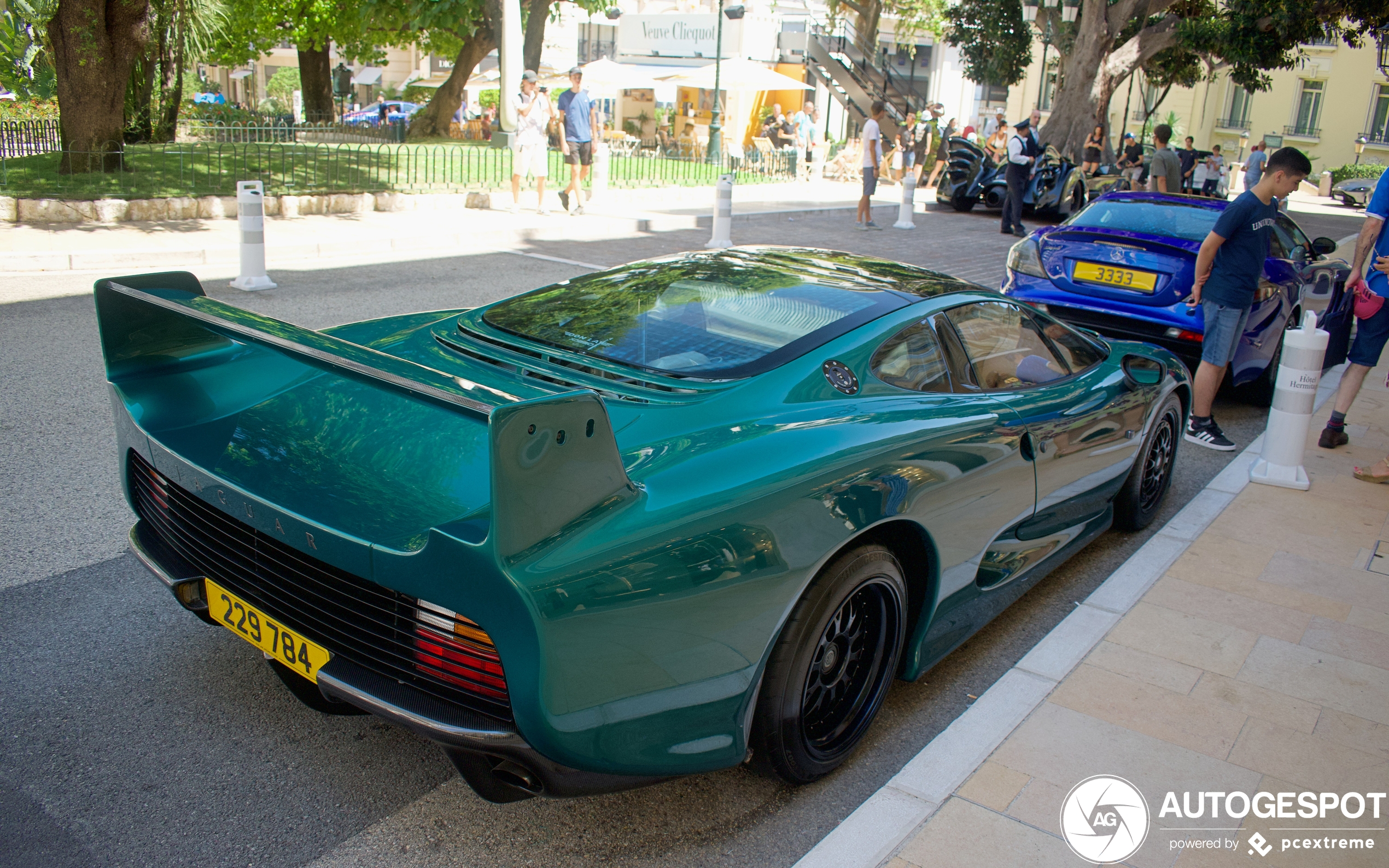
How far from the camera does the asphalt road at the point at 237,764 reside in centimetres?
249

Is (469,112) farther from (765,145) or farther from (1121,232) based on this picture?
(1121,232)

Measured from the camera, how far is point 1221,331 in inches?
243

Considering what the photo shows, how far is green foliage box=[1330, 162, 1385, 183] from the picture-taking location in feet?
129

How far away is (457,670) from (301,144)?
57.4ft

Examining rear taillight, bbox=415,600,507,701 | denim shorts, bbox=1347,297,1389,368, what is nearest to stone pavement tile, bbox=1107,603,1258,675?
rear taillight, bbox=415,600,507,701

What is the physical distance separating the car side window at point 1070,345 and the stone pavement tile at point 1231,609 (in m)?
0.97

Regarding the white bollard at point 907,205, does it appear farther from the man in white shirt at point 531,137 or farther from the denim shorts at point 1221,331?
the denim shorts at point 1221,331

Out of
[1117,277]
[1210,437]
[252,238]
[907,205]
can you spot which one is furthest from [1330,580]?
[907,205]

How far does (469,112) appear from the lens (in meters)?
39.1

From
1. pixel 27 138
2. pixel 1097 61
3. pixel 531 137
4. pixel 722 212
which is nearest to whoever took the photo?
pixel 722 212

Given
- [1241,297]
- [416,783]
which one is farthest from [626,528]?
[1241,297]

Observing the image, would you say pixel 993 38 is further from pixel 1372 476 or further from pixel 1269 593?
pixel 1269 593

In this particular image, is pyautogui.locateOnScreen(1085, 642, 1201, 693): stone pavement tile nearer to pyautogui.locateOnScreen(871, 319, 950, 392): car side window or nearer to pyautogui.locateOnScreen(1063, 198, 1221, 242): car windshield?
pyautogui.locateOnScreen(871, 319, 950, 392): car side window

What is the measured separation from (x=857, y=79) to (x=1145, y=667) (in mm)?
35909
